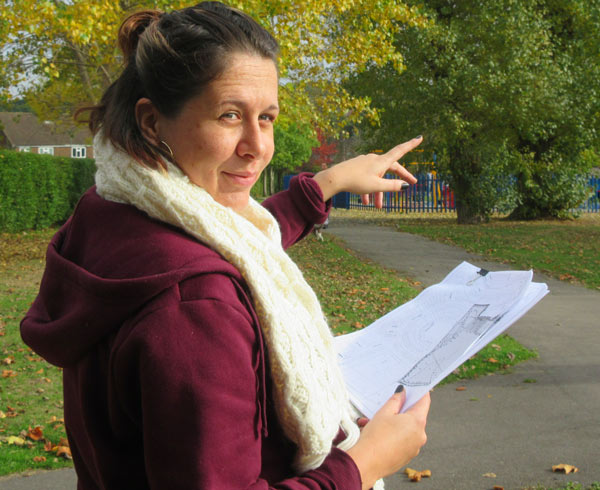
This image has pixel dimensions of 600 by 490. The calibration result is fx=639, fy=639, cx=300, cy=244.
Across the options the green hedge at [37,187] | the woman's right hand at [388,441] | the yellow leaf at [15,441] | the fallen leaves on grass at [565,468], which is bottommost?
the fallen leaves on grass at [565,468]

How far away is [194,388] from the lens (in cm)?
98

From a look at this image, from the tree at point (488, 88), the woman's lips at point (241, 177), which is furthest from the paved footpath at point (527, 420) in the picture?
the tree at point (488, 88)

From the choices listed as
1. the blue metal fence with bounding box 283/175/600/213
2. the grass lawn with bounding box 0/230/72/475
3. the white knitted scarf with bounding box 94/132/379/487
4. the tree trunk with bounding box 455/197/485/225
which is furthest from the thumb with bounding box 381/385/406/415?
the blue metal fence with bounding box 283/175/600/213

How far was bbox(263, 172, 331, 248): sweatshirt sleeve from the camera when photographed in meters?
2.09

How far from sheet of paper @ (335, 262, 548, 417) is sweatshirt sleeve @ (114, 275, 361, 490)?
0.55m

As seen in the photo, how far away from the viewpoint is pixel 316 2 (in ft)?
35.9

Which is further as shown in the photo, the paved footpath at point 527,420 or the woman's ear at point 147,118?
the paved footpath at point 527,420

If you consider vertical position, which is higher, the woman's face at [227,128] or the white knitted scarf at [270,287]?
the woman's face at [227,128]

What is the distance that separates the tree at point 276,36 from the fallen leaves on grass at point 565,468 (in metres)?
7.99

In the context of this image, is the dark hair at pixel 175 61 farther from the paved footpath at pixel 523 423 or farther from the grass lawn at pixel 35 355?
the grass lawn at pixel 35 355

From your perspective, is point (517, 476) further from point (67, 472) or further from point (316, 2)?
point (316, 2)

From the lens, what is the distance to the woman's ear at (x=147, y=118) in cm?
128

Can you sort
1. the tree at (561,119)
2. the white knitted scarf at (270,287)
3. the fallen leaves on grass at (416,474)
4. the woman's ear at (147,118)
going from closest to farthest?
the white knitted scarf at (270,287), the woman's ear at (147,118), the fallen leaves on grass at (416,474), the tree at (561,119)

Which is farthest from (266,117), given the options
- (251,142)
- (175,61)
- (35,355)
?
(35,355)
